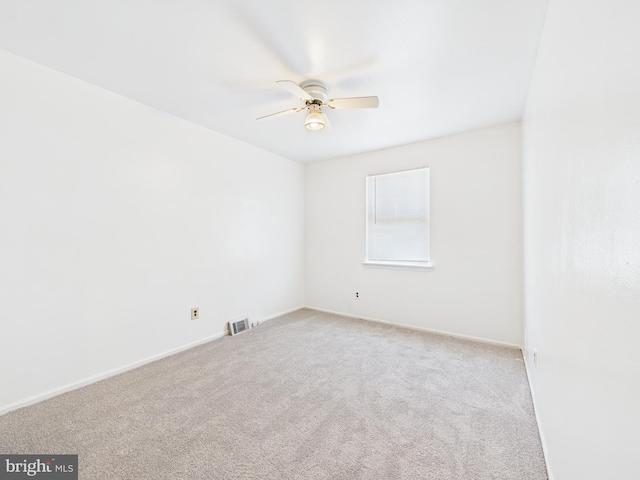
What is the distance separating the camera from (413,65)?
6.44 ft

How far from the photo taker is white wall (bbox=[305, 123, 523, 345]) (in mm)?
2959

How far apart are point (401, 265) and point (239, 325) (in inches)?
89.7

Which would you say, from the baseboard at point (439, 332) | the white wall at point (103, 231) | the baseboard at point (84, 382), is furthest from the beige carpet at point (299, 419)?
the white wall at point (103, 231)

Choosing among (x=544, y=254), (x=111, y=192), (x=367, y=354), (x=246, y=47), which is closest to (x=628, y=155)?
(x=544, y=254)

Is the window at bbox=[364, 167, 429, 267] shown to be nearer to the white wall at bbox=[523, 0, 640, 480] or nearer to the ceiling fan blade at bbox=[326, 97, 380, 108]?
the ceiling fan blade at bbox=[326, 97, 380, 108]

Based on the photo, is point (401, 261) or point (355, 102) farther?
point (401, 261)

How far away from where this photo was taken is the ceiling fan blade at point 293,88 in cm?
186

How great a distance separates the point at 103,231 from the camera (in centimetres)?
231

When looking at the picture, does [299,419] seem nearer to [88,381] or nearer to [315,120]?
[88,381]

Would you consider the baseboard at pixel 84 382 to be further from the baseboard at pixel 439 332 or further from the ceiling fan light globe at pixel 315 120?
the ceiling fan light globe at pixel 315 120

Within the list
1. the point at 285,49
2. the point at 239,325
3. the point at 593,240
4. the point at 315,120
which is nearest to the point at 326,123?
the point at 315,120

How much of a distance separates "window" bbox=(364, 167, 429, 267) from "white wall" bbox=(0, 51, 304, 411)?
6.01 feet

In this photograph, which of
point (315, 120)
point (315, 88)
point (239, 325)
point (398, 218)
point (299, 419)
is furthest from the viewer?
point (398, 218)

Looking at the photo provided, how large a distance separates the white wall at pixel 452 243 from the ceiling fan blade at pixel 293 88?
198cm
